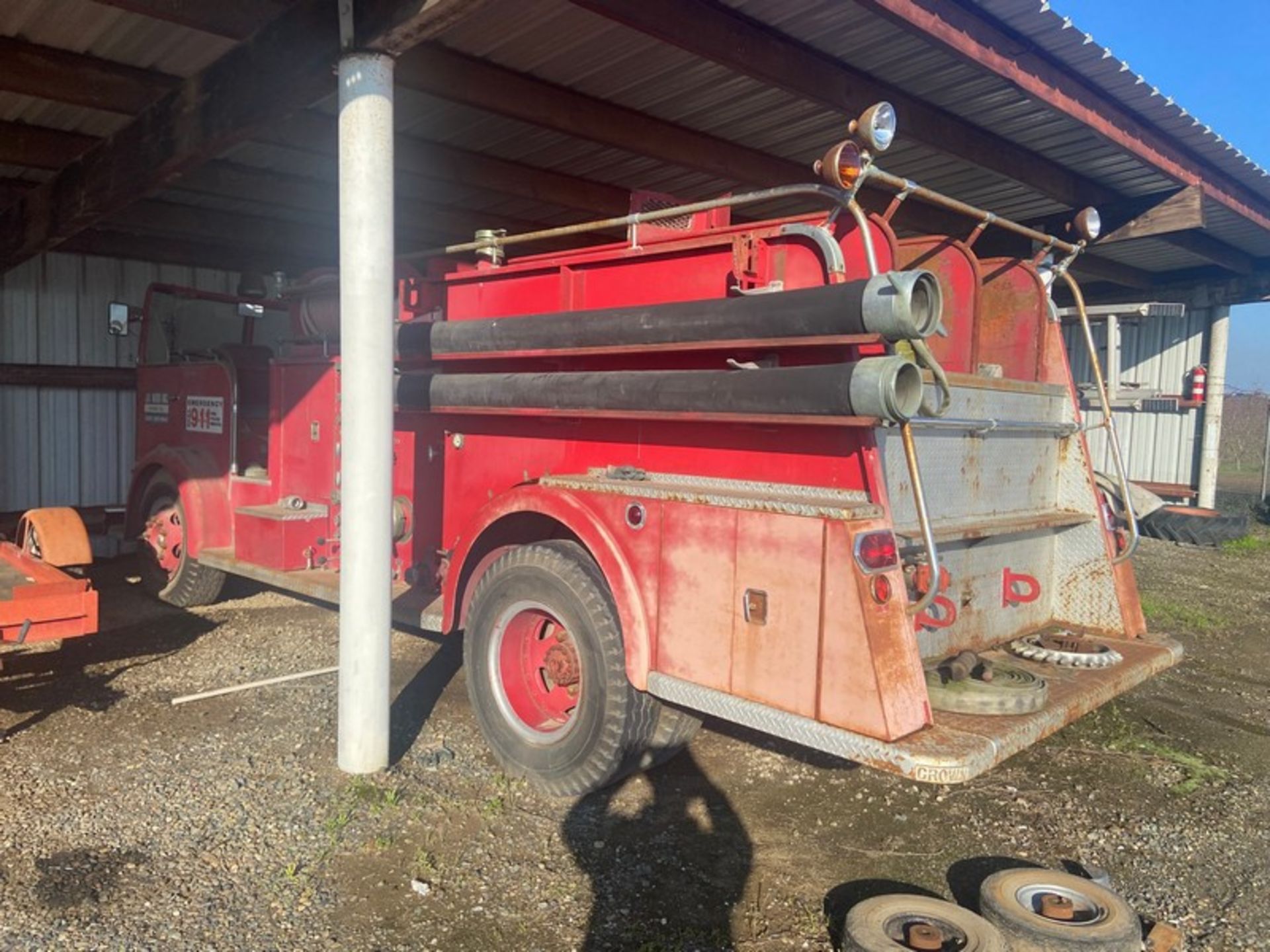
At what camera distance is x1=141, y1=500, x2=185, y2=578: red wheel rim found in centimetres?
700

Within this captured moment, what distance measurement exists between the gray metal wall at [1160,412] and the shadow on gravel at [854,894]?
10276mm

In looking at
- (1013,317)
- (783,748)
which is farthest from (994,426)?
(783,748)

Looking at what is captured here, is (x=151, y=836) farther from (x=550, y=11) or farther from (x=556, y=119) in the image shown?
(x=556, y=119)

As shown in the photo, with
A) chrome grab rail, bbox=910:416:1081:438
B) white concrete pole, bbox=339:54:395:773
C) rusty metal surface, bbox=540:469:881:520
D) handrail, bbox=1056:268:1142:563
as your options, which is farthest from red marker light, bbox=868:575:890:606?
white concrete pole, bbox=339:54:395:773

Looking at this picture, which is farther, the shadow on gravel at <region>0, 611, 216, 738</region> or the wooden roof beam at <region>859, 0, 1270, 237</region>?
the shadow on gravel at <region>0, 611, 216, 738</region>

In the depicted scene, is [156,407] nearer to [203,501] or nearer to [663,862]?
[203,501]

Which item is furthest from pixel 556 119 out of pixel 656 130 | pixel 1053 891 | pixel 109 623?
pixel 1053 891

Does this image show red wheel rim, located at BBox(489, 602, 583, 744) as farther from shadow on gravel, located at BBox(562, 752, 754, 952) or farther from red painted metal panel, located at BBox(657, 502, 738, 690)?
red painted metal panel, located at BBox(657, 502, 738, 690)

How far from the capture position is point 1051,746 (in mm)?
4910

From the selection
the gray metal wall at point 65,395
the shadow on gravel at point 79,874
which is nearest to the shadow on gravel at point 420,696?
the shadow on gravel at point 79,874

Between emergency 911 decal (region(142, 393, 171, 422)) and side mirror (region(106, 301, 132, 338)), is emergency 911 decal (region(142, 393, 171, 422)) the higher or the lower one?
the lower one

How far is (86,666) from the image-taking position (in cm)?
577

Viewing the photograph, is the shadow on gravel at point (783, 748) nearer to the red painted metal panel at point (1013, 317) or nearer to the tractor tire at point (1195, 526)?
the red painted metal panel at point (1013, 317)

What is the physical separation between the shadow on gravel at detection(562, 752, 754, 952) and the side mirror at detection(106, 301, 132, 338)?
5.73m
